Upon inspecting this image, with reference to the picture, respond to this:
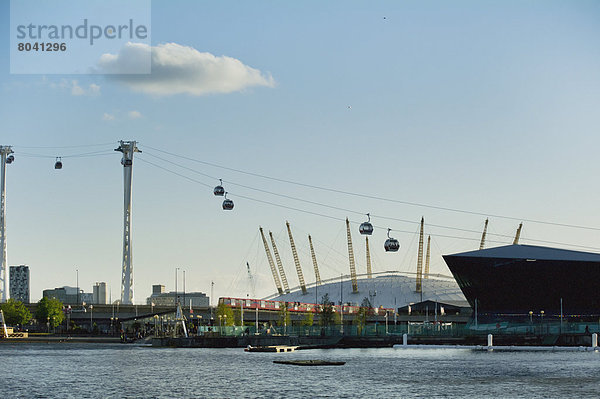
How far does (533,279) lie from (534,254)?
4180mm

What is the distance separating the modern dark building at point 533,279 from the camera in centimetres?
16700

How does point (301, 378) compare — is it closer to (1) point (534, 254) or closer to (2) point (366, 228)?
(2) point (366, 228)

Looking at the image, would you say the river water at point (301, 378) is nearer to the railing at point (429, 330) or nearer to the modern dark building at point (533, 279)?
the railing at point (429, 330)

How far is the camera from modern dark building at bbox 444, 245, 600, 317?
167000 mm

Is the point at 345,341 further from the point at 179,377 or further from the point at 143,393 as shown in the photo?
the point at 143,393

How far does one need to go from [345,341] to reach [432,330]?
1506 cm

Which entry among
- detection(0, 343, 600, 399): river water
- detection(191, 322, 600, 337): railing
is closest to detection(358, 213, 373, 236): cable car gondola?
detection(0, 343, 600, 399): river water

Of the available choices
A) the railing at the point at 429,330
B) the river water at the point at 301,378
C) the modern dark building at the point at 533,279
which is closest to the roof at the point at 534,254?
the modern dark building at the point at 533,279

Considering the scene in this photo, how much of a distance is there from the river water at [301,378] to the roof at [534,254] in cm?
4847

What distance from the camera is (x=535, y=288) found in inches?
6722

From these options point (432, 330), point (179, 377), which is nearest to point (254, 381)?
point (179, 377)

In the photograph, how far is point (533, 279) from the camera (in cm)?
16938

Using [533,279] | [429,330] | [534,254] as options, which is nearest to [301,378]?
[429,330]

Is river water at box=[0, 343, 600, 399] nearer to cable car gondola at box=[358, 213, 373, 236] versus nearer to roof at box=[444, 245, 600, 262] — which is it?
cable car gondola at box=[358, 213, 373, 236]
